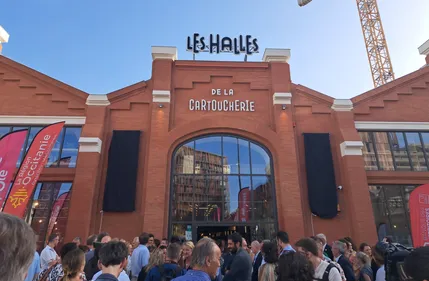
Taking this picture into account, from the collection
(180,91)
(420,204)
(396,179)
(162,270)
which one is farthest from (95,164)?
(396,179)

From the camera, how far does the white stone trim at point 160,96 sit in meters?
14.6

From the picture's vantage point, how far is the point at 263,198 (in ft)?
45.2

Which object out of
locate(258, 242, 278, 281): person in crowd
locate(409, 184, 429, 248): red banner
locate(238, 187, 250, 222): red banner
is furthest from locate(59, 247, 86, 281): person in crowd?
locate(238, 187, 250, 222): red banner

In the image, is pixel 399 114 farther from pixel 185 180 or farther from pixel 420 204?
pixel 185 180

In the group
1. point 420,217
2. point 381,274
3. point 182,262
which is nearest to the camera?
point 381,274

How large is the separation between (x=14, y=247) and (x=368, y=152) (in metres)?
16.0

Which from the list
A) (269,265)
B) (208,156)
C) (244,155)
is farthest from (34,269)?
(244,155)

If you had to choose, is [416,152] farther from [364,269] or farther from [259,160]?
[364,269]

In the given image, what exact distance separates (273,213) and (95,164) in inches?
336

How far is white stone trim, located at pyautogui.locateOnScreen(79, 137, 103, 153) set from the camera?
1325 cm

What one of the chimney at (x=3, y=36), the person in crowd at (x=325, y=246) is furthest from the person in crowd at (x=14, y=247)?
the chimney at (x=3, y=36)

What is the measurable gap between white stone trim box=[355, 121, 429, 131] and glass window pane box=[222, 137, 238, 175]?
21.4ft

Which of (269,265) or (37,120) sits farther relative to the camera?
(37,120)

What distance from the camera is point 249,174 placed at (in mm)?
14086
